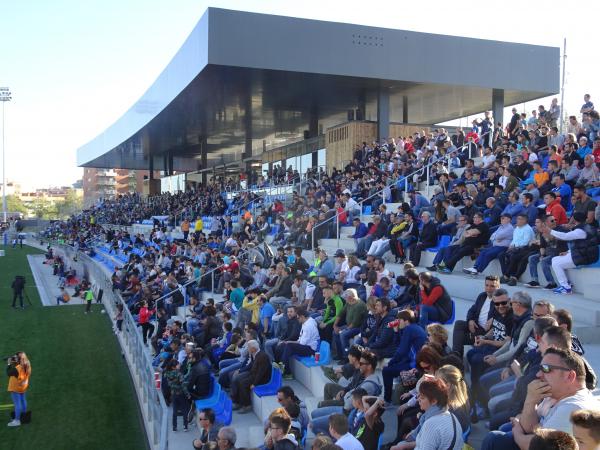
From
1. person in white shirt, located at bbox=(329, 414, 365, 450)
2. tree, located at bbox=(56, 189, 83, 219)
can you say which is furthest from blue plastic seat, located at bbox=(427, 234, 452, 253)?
tree, located at bbox=(56, 189, 83, 219)

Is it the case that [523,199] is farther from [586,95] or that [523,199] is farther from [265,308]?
[586,95]

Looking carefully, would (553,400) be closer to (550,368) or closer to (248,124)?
(550,368)

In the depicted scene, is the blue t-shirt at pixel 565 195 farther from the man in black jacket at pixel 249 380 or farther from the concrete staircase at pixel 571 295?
the man in black jacket at pixel 249 380

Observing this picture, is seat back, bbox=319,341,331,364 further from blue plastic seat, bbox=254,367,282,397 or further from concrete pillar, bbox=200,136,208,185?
concrete pillar, bbox=200,136,208,185

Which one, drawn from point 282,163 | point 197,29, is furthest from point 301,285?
point 282,163

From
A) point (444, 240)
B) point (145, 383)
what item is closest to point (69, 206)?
point (145, 383)

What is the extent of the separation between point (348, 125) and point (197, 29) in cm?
751

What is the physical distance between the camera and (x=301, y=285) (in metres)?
10.2

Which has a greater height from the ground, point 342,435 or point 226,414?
point 342,435

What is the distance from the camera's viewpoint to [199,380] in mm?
8555

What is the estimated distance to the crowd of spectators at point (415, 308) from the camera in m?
4.05

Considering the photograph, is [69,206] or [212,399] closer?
[212,399]

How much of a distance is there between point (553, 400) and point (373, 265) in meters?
5.76

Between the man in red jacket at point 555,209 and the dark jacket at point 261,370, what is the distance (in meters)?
4.75
